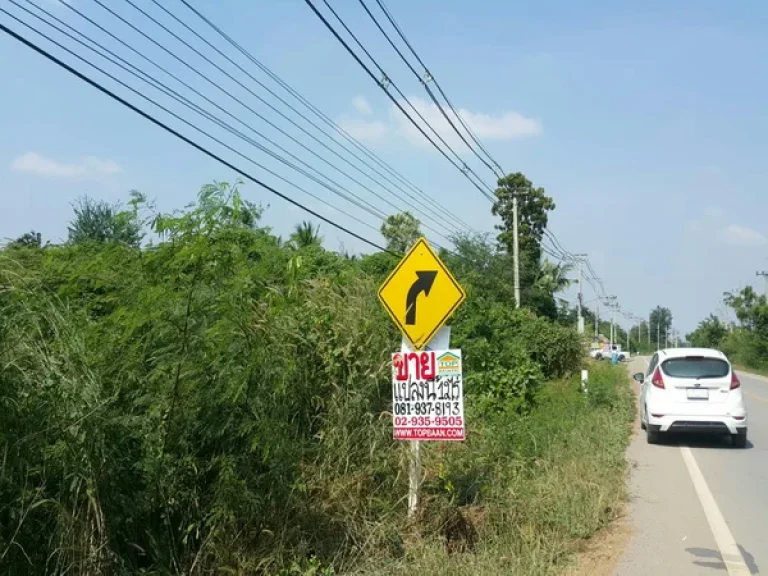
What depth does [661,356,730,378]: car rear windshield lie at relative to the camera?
578 inches

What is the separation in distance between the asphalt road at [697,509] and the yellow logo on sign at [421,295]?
291cm

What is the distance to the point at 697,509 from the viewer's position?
973 centimetres

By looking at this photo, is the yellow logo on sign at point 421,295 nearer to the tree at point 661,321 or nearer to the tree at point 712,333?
the tree at point 712,333

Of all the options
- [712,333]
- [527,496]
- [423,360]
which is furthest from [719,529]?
[712,333]

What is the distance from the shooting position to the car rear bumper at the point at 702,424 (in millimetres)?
14555

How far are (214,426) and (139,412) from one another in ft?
2.07

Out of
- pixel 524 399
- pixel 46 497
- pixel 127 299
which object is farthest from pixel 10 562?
pixel 524 399

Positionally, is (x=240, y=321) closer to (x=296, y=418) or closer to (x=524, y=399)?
(x=296, y=418)

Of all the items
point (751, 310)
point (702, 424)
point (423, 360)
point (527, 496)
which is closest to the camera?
point (423, 360)

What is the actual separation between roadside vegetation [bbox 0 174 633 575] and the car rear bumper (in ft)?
15.5

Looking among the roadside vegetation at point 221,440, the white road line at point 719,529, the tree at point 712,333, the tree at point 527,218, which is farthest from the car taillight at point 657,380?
the tree at point 712,333

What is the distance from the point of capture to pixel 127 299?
264 inches

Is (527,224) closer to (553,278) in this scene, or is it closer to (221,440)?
(553,278)

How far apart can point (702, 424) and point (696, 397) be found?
1.65 ft
